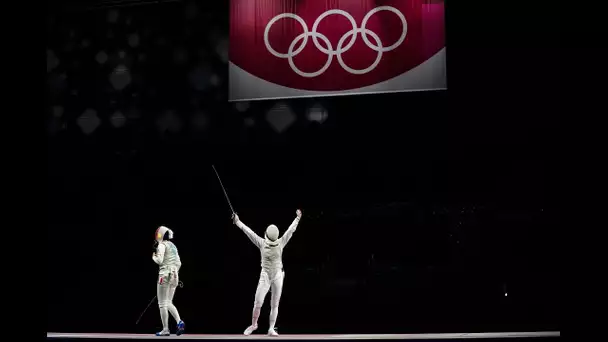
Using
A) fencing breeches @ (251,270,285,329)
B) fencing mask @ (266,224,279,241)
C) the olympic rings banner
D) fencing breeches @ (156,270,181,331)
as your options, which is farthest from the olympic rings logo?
fencing breeches @ (156,270,181,331)

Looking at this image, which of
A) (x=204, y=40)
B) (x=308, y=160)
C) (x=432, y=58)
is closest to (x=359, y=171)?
(x=308, y=160)

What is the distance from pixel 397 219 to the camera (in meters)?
11.0

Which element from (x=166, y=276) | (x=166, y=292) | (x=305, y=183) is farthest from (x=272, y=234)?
(x=305, y=183)

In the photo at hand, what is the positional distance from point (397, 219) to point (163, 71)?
4.72 meters

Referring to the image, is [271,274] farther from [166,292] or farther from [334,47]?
[334,47]

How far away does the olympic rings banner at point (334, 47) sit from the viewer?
29.2 ft

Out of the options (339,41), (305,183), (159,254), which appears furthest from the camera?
(305,183)

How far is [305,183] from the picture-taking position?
11.2 metres

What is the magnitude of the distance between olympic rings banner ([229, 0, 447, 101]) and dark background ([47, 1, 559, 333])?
1.89 m

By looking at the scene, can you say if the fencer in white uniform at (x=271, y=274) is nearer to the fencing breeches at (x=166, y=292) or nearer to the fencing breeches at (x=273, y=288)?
the fencing breeches at (x=273, y=288)

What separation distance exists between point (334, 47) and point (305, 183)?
8.95 feet

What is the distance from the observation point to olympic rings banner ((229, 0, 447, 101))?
8.91 meters

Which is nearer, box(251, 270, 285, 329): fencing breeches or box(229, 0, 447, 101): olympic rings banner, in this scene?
box(229, 0, 447, 101): olympic rings banner

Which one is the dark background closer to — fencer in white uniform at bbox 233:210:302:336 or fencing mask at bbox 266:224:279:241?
fencer in white uniform at bbox 233:210:302:336
